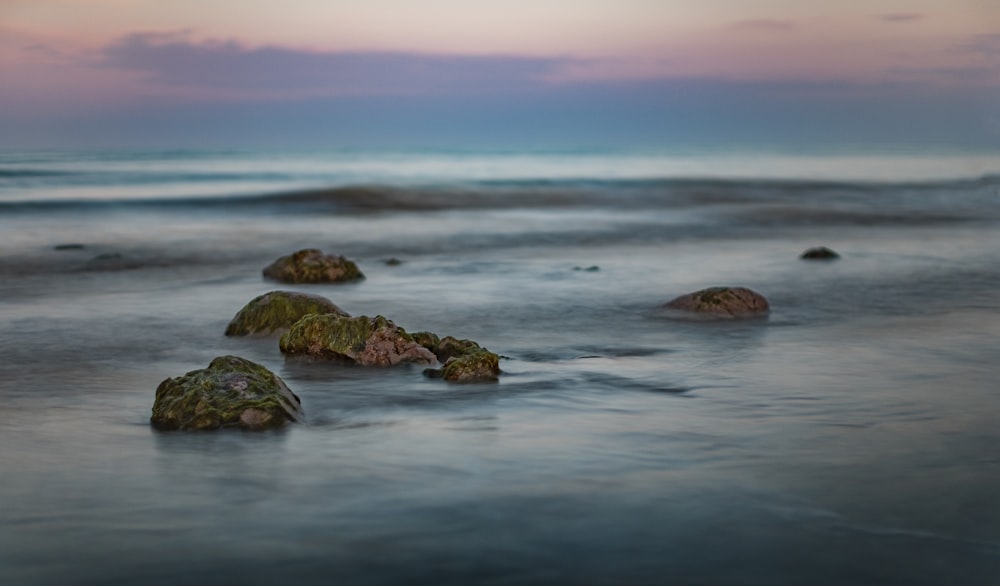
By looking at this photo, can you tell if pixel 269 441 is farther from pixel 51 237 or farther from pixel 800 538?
pixel 51 237

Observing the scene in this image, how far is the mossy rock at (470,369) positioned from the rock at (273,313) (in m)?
2.33

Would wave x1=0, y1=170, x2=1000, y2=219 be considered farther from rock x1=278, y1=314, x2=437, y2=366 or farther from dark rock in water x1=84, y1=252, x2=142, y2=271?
rock x1=278, y1=314, x2=437, y2=366

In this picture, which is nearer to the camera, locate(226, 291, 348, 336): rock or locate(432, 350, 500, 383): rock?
locate(432, 350, 500, 383): rock

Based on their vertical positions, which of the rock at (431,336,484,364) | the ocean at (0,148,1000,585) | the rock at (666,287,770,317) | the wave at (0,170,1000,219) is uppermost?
the wave at (0,170,1000,219)

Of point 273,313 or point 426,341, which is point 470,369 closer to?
point 426,341

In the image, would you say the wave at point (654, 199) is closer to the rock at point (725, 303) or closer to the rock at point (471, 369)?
the rock at point (725, 303)

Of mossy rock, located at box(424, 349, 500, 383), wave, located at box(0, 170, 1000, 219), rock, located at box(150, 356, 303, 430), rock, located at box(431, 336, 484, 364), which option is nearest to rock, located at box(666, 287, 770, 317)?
rock, located at box(431, 336, 484, 364)

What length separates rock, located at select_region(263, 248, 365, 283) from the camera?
14.4 metres

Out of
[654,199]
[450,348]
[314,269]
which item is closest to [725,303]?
[450,348]

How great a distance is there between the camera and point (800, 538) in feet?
15.8

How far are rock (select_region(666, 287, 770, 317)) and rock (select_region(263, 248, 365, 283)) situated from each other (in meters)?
4.82

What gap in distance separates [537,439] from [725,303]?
5.20 metres

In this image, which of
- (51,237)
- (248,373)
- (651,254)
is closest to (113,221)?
(51,237)

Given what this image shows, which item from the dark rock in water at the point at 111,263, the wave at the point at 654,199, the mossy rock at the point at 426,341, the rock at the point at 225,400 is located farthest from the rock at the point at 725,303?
the wave at the point at 654,199
